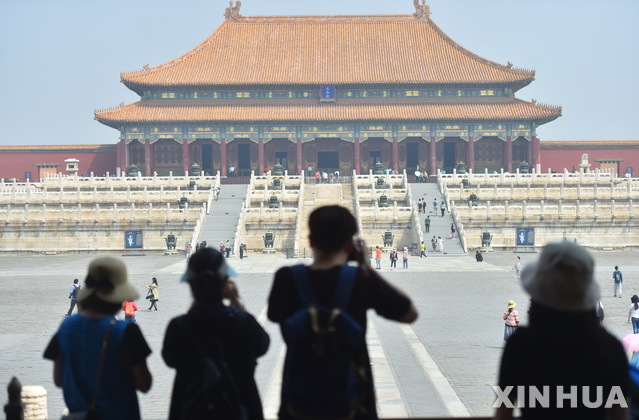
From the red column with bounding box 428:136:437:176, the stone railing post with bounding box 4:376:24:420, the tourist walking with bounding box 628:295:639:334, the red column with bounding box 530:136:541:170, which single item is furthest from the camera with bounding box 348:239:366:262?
the red column with bounding box 530:136:541:170

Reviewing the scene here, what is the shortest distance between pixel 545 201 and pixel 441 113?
18.5m

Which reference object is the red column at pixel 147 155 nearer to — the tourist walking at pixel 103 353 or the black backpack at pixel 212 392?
the tourist walking at pixel 103 353

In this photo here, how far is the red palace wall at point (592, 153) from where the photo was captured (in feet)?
197

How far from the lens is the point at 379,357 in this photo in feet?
44.9

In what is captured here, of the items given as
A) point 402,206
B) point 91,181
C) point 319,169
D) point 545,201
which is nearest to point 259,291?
point 402,206

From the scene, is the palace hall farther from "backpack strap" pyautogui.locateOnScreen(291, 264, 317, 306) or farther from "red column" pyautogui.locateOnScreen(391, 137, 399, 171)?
"backpack strap" pyautogui.locateOnScreen(291, 264, 317, 306)

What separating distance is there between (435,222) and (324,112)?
860 inches

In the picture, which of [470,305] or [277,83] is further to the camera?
[277,83]

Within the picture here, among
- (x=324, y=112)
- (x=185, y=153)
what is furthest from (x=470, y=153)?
(x=185, y=153)

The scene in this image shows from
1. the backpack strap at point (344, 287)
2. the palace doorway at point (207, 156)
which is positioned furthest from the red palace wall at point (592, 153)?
the backpack strap at point (344, 287)

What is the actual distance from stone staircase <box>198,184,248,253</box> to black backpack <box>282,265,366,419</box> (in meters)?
31.6

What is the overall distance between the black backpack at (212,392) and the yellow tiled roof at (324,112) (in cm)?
5447

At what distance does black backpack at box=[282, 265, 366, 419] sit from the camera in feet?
13.1

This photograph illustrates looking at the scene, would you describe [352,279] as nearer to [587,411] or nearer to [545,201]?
[587,411]
